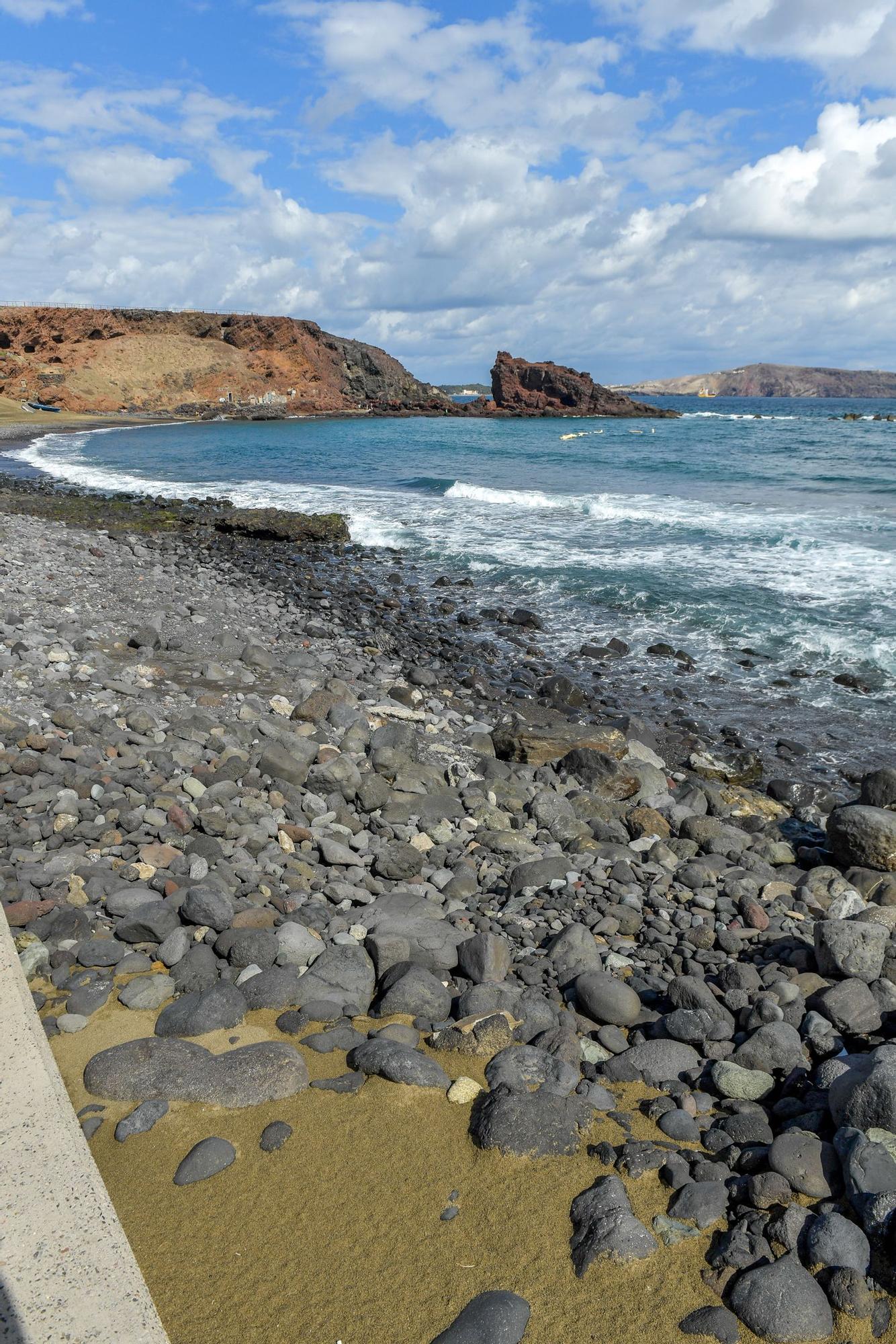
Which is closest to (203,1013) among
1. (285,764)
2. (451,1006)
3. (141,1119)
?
(141,1119)

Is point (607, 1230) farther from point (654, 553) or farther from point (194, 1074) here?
point (654, 553)

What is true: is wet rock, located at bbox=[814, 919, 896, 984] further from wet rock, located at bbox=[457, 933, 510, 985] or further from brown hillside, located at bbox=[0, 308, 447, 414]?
brown hillside, located at bbox=[0, 308, 447, 414]

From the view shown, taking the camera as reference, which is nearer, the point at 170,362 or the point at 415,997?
the point at 415,997

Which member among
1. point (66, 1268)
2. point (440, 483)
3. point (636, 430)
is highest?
point (636, 430)

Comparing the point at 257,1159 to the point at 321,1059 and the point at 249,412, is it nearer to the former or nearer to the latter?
the point at 321,1059

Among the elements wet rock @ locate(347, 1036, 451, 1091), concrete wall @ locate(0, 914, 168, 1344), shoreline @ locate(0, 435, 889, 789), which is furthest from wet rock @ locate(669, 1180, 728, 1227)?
shoreline @ locate(0, 435, 889, 789)

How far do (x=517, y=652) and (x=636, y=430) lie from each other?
220ft

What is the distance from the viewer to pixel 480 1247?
278 cm

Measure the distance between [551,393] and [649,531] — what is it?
93.2 metres

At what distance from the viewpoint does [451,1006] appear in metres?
4.14

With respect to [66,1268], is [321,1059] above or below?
below

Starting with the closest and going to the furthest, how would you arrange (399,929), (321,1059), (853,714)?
(321,1059) → (399,929) → (853,714)

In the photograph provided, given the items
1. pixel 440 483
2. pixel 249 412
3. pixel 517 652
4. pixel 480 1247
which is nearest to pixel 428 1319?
pixel 480 1247

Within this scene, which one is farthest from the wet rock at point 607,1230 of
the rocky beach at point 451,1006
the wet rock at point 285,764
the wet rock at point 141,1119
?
the wet rock at point 285,764
